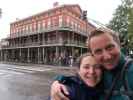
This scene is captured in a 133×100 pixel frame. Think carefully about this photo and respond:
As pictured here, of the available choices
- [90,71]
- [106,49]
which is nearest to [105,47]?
[106,49]

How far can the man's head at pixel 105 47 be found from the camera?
4.67 feet

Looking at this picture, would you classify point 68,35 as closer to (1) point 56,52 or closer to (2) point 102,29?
(1) point 56,52

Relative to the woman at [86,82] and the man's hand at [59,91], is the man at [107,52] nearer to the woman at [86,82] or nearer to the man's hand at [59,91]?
the woman at [86,82]

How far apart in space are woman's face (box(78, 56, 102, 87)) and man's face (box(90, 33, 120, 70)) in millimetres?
79

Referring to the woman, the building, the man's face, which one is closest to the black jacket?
the woman

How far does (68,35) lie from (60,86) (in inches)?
1572

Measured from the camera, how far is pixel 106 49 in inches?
56.8

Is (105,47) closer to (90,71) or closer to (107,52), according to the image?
(107,52)

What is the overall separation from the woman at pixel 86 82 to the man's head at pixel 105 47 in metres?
0.08

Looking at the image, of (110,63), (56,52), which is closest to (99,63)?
(110,63)

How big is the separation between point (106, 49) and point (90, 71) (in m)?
0.18

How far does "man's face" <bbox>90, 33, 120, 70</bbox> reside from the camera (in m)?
1.42

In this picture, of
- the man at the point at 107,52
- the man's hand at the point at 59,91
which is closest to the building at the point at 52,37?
the man's hand at the point at 59,91

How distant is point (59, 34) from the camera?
4138 centimetres
